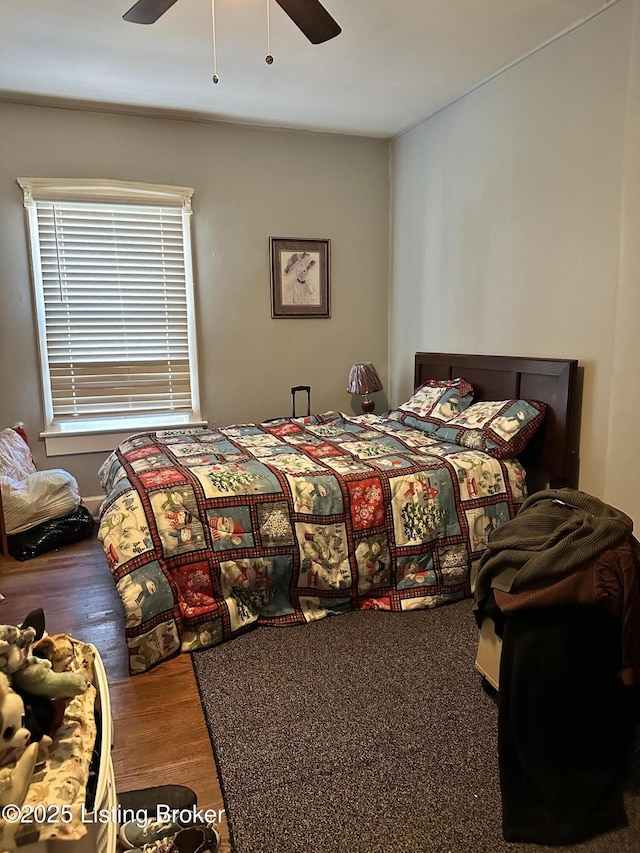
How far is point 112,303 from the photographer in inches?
155

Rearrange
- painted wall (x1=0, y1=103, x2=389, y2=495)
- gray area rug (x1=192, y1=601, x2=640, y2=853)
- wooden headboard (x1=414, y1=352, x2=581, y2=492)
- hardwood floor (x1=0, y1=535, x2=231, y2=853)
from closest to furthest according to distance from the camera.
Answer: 1. gray area rug (x1=192, y1=601, x2=640, y2=853)
2. hardwood floor (x1=0, y1=535, x2=231, y2=853)
3. wooden headboard (x1=414, y1=352, x2=581, y2=492)
4. painted wall (x1=0, y1=103, x2=389, y2=495)

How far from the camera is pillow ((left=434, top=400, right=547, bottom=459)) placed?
2855mm

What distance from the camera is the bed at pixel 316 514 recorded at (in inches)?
87.9

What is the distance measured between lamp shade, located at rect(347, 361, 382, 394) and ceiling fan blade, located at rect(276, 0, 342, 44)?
2.35m

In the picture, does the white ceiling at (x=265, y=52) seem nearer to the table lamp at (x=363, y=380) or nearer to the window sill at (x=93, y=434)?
the table lamp at (x=363, y=380)

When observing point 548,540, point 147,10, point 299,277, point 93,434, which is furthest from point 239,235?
point 548,540

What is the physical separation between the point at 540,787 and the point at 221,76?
143 inches

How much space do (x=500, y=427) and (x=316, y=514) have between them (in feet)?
3.74

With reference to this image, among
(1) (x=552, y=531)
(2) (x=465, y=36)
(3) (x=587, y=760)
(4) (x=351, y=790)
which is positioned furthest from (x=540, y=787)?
(2) (x=465, y=36)

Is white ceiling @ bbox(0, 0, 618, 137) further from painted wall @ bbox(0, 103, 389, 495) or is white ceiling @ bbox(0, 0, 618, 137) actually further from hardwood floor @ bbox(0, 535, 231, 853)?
hardwood floor @ bbox(0, 535, 231, 853)

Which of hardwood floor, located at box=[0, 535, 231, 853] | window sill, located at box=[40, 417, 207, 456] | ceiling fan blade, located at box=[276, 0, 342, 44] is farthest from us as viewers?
window sill, located at box=[40, 417, 207, 456]

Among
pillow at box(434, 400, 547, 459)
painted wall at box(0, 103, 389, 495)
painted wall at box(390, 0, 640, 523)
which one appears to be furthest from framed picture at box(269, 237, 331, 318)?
pillow at box(434, 400, 547, 459)

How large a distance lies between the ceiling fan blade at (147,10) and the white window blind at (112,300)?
1.83 meters

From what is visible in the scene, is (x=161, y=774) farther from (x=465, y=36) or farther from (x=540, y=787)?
(x=465, y=36)
